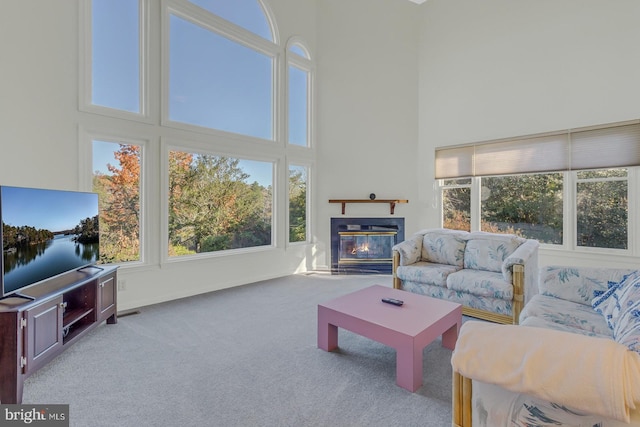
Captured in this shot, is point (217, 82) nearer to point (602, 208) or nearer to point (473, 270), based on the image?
point (473, 270)

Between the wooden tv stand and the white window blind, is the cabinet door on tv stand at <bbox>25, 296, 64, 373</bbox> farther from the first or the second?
the white window blind

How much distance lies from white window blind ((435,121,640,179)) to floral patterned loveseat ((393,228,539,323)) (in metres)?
1.66

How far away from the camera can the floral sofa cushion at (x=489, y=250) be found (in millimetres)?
3475

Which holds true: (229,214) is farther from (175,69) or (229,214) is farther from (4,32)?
(4,32)

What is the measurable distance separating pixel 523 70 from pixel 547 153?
52.6 inches

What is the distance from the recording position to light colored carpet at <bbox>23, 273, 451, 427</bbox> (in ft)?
5.76

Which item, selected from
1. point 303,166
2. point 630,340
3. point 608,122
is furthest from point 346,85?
point 630,340

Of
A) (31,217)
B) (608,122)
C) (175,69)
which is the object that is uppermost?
(175,69)

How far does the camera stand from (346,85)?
562 centimetres

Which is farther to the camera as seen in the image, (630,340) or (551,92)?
(551,92)

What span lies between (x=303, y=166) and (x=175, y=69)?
7.82ft

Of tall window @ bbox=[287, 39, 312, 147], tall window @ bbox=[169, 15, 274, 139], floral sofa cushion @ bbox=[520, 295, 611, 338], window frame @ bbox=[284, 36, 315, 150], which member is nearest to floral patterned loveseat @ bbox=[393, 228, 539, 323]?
floral sofa cushion @ bbox=[520, 295, 611, 338]

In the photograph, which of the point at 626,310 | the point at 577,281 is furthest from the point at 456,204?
the point at 626,310

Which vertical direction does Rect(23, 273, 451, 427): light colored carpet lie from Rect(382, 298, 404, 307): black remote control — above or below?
below
